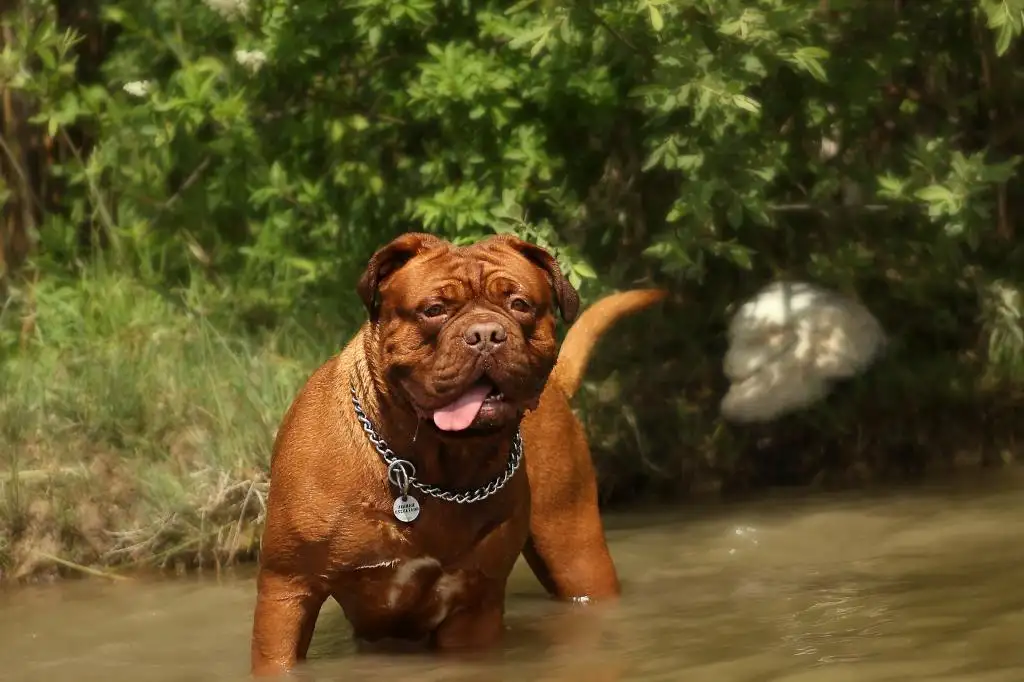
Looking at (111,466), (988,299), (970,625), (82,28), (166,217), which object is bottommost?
(970,625)

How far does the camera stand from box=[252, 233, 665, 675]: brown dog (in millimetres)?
4219

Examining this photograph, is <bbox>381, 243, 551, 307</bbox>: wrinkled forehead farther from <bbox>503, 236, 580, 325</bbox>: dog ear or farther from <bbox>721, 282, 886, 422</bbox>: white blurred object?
<bbox>721, 282, 886, 422</bbox>: white blurred object

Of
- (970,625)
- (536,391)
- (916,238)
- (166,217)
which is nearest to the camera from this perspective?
(536,391)

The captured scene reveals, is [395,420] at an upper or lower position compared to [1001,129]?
lower

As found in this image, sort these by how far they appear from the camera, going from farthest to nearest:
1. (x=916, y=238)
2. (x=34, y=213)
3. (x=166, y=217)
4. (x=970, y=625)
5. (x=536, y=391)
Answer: (x=34, y=213) → (x=166, y=217) → (x=916, y=238) → (x=970, y=625) → (x=536, y=391)

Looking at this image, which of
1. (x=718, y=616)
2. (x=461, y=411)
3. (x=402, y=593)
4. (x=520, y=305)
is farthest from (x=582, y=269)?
(x=461, y=411)

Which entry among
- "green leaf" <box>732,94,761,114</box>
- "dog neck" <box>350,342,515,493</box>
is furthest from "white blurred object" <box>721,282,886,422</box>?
"dog neck" <box>350,342,515,493</box>

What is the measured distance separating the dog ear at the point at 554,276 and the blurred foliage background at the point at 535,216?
1.84m

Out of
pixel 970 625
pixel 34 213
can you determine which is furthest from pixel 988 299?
pixel 34 213

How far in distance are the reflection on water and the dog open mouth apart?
81 centimetres

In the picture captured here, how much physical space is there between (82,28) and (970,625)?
6708 mm

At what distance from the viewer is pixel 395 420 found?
4422 millimetres

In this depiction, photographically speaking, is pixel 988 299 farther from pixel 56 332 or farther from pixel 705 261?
pixel 56 332

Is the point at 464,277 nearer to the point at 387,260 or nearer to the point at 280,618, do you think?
the point at 387,260
